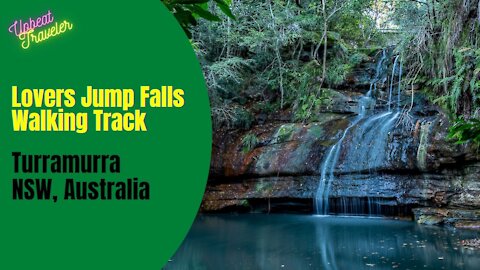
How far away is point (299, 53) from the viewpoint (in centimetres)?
1423

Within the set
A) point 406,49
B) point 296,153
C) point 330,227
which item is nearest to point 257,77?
point 296,153

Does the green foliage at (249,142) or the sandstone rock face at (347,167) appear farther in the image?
the green foliage at (249,142)

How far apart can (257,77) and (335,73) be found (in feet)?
8.11

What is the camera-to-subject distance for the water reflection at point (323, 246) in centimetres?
669

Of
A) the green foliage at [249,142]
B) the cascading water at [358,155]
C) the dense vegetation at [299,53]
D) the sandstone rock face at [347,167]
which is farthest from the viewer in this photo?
the green foliage at [249,142]

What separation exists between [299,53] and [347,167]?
4874 mm

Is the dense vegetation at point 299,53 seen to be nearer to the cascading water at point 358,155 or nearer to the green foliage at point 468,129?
the cascading water at point 358,155

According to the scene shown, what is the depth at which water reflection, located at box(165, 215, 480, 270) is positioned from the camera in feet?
22.0

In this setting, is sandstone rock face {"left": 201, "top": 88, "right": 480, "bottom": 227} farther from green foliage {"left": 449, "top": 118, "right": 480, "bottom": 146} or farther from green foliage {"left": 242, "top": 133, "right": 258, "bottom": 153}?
green foliage {"left": 449, "top": 118, "right": 480, "bottom": 146}

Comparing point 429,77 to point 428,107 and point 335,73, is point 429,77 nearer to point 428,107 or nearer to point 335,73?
point 428,107

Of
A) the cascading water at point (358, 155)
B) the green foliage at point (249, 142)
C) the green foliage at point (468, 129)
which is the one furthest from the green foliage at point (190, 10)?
the green foliage at point (249, 142)

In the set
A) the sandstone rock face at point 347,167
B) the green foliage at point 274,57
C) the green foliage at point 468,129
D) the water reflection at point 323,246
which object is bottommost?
the water reflection at point 323,246

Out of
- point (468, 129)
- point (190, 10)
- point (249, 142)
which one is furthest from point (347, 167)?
point (190, 10)

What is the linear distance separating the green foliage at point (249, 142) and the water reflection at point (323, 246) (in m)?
2.55
